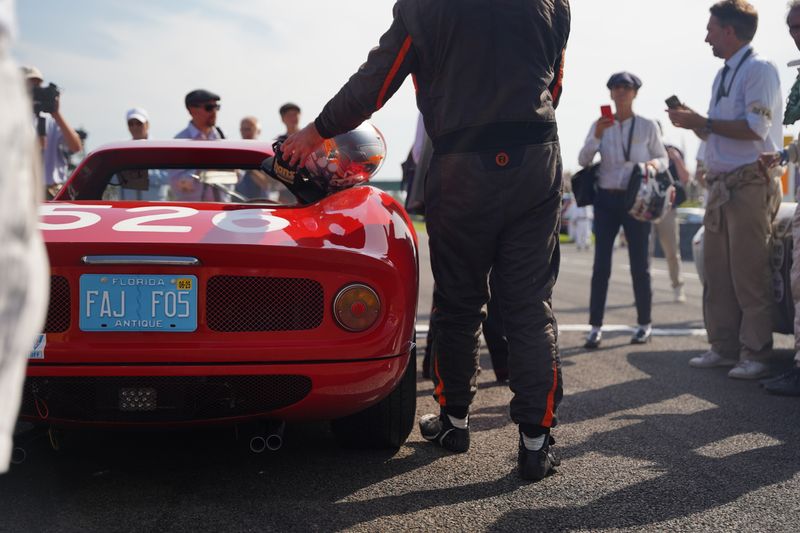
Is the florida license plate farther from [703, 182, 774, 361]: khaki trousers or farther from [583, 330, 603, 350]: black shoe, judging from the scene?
[583, 330, 603, 350]: black shoe

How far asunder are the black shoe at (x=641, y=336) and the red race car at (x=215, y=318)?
11.6 ft

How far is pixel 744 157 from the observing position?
4.88 metres

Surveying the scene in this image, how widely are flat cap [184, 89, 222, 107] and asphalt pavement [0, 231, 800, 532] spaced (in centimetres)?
349

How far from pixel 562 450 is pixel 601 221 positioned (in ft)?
9.67

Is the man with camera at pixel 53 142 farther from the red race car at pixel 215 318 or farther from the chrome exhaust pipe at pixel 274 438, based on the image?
the chrome exhaust pipe at pixel 274 438

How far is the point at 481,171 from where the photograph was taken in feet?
9.20

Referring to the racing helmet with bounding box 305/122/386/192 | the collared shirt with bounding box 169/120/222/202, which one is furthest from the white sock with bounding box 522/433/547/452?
the collared shirt with bounding box 169/120/222/202

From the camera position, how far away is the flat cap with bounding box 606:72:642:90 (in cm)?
588

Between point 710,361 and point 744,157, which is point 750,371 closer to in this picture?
point 710,361

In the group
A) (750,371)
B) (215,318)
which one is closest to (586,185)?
(750,371)

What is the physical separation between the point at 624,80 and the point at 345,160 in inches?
132

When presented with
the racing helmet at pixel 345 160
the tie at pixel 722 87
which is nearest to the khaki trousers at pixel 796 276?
the tie at pixel 722 87

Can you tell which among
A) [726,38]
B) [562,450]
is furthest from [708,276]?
[562,450]

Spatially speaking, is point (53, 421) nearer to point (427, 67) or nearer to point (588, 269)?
point (427, 67)
